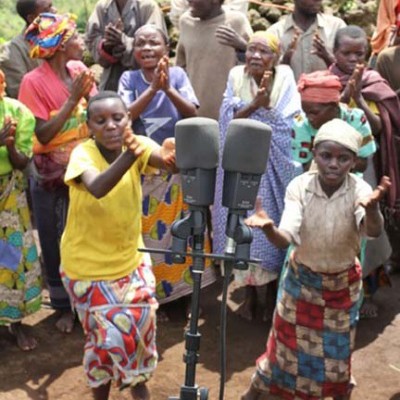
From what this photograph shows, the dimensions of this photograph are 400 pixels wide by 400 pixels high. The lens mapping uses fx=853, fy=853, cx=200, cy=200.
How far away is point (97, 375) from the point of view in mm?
4309

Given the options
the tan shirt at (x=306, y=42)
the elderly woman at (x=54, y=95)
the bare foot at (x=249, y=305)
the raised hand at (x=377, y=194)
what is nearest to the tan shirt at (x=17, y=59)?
the elderly woman at (x=54, y=95)

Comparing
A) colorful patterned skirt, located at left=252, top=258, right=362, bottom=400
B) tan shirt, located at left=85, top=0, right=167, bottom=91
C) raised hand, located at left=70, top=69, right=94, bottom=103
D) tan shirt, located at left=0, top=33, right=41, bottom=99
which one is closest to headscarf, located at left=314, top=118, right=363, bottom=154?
colorful patterned skirt, located at left=252, top=258, right=362, bottom=400

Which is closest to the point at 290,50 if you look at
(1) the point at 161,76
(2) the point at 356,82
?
(2) the point at 356,82

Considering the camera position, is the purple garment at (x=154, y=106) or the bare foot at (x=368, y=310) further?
the bare foot at (x=368, y=310)

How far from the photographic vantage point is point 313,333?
14.2 feet

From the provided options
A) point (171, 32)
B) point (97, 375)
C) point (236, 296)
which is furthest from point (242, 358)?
point (171, 32)

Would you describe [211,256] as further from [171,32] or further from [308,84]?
[171,32]

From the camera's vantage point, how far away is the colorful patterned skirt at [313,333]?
4.25 meters

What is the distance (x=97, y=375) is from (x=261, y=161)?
1958mm

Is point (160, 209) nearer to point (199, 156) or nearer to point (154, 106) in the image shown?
point (154, 106)

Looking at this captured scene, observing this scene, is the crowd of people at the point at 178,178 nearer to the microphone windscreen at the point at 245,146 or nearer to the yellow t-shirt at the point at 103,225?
the yellow t-shirt at the point at 103,225

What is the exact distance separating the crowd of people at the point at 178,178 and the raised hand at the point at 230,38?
1cm

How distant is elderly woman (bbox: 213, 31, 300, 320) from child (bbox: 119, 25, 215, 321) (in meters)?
0.31

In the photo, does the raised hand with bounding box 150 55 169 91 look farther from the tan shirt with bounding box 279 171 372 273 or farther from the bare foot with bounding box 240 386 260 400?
the bare foot with bounding box 240 386 260 400
